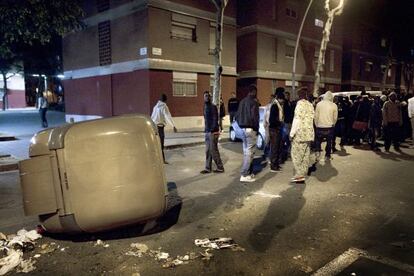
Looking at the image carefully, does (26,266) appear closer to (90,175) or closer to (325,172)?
(90,175)

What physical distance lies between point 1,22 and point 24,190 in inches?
308

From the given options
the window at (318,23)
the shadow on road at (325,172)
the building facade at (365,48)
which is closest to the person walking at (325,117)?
the shadow on road at (325,172)

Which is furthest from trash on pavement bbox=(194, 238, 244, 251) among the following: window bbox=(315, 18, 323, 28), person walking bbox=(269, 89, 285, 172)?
window bbox=(315, 18, 323, 28)

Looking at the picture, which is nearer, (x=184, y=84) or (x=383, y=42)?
(x=184, y=84)

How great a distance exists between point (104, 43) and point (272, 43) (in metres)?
11.4

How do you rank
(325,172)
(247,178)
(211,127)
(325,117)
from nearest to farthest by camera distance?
(247,178)
(211,127)
(325,172)
(325,117)

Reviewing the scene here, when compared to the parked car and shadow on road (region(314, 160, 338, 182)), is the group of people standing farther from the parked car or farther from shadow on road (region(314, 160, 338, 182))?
the parked car

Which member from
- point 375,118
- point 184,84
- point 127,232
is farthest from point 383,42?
point 127,232

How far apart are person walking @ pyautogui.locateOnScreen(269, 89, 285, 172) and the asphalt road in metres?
0.39

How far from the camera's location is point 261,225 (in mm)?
5062

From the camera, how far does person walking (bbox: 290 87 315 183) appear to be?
7.27m

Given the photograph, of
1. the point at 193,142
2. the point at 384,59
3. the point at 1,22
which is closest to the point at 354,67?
the point at 384,59

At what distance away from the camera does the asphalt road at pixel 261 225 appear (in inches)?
154

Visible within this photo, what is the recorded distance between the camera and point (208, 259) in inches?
158
